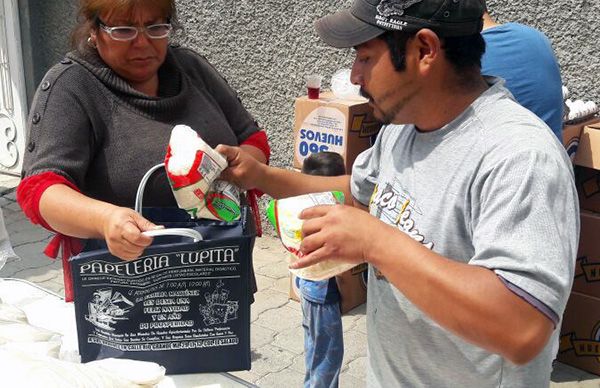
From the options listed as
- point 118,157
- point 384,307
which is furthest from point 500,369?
point 118,157

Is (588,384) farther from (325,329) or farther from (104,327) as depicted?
(104,327)

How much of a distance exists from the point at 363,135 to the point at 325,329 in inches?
48.0

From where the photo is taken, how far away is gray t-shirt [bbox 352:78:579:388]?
105 cm

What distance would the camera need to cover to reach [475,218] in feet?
3.86

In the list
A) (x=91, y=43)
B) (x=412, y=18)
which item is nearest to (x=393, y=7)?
(x=412, y=18)

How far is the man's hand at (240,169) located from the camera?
1.78 meters

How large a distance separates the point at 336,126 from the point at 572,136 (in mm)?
1158

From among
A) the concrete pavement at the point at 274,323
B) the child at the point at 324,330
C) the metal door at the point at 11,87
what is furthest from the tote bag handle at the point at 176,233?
the metal door at the point at 11,87

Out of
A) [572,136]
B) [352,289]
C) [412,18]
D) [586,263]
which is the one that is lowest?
[352,289]

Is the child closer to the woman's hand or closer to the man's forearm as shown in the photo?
the man's forearm

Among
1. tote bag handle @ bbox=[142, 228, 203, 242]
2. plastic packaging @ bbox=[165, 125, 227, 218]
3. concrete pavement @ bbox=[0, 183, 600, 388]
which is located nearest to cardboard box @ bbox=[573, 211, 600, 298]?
concrete pavement @ bbox=[0, 183, 600, 388]

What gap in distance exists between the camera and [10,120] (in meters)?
6.20

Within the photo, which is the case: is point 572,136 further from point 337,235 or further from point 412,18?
point 337,235

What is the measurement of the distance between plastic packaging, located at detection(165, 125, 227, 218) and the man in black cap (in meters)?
0.40
